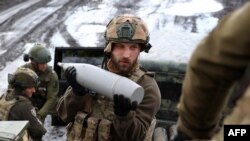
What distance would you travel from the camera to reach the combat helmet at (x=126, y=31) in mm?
3354

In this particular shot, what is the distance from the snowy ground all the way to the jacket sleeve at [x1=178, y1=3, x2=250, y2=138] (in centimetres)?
638

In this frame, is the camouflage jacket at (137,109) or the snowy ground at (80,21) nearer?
the camouflage jacket at (137,109)

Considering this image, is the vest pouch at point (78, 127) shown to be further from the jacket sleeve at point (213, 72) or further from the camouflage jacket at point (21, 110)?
the jacket sleeve at point (213, 72)

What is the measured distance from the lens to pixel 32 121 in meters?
4.81

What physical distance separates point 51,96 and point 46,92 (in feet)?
0.31

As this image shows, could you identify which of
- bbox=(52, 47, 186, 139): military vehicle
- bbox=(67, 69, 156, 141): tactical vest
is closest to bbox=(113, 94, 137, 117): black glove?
bbox=(67, 69, 156, 141): tactical vest

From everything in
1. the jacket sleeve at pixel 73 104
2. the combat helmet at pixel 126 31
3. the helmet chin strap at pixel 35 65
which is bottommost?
the helmet chin strap at pixel 35 65

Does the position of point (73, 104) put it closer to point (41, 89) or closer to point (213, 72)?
point (213, 72)

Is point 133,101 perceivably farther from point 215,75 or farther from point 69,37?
point 69,37

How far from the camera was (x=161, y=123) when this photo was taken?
18.0ft

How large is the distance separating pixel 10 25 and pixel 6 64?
3489 mm

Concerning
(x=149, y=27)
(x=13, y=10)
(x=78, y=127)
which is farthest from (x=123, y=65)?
(x=13, y=10)

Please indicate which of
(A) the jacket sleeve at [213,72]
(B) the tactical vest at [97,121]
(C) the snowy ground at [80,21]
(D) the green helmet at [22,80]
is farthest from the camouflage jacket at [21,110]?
(C) the snowy ground at [80,21]

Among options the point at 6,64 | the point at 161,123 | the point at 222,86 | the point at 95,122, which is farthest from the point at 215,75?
the point at 6,64
